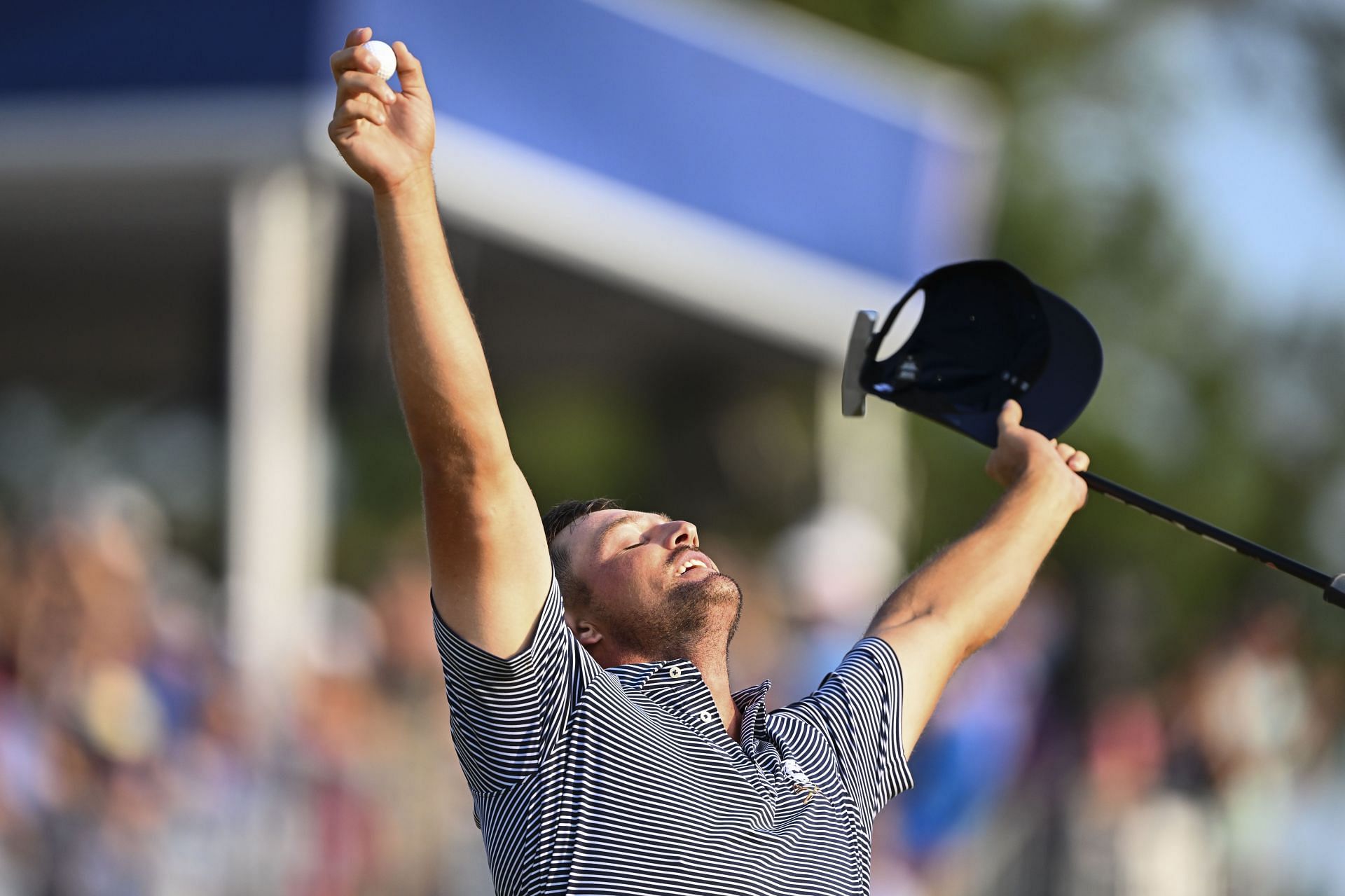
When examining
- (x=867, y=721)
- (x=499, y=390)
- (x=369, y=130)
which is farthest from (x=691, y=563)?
(x=499, y=390)

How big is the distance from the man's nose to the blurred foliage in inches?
1024

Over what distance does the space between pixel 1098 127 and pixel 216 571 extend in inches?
700

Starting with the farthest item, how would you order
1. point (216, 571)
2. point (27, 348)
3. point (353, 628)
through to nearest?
point (216, 571) → point (27, 348) → point (353, 628)

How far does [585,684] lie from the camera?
295 cm

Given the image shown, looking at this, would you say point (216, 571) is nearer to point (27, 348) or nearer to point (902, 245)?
point (27, 348)

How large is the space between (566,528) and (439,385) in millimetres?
919

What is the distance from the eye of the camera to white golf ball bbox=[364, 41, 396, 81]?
8.89 ft

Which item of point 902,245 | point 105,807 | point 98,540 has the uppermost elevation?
point 902,245

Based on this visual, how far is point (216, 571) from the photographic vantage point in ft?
64.0

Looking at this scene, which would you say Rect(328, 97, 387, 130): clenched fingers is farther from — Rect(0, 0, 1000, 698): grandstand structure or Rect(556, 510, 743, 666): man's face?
Rect(0, 0, 1000, 698): grandstand structure

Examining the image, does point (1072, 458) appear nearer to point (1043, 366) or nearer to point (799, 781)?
point (1043, 366)

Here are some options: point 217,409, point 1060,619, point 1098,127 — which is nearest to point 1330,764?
point 1060,619

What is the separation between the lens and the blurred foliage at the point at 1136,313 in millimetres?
29953

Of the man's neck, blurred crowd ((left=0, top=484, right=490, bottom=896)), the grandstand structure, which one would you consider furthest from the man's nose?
the grandstand structure
